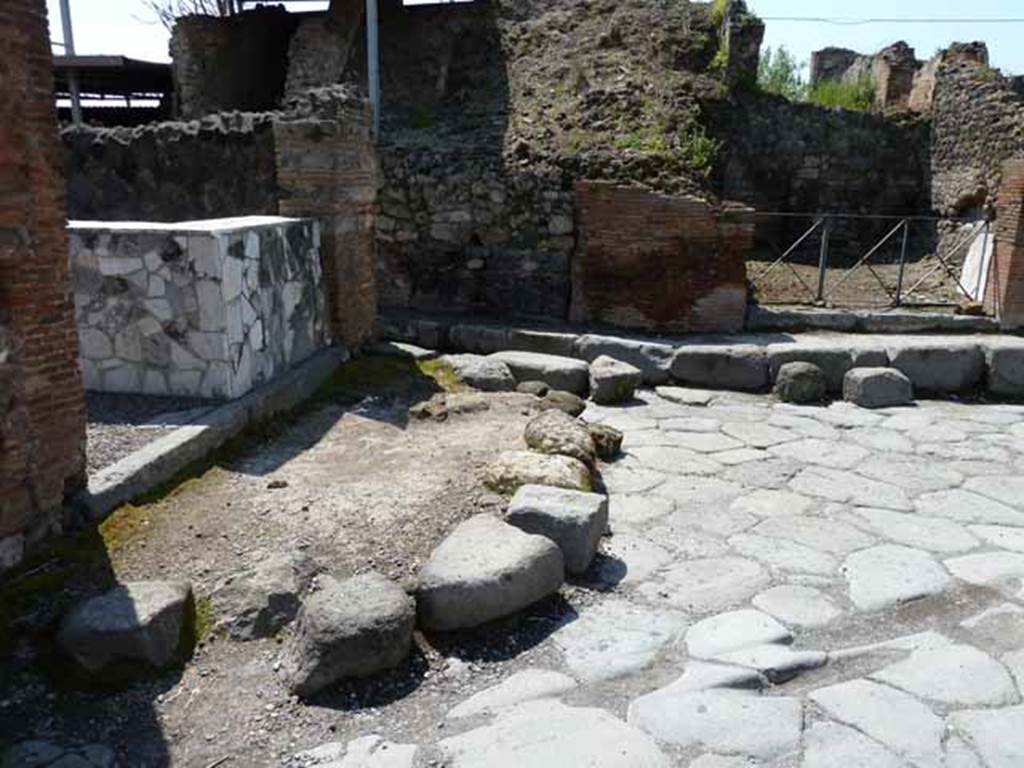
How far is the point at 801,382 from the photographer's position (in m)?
7.36

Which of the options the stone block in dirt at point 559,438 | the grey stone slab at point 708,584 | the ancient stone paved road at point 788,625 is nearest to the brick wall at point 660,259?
the ancient stone paved road at point 788,625

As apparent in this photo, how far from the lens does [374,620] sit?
3088mm

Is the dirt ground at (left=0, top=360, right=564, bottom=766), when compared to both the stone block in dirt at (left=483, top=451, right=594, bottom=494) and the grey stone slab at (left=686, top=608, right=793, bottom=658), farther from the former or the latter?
the grey stone slab at (left=686, top=608, right=793, bottom=658)

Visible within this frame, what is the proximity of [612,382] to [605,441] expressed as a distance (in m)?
1.56

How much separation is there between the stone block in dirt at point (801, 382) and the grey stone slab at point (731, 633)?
4144 mm

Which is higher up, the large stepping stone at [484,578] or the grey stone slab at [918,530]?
the large stepping stone at [484,578]

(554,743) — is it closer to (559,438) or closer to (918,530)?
(559,438)

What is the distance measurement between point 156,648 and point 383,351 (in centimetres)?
461

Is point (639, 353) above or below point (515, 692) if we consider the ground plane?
above

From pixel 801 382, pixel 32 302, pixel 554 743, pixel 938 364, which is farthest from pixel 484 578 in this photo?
pixel 938 364

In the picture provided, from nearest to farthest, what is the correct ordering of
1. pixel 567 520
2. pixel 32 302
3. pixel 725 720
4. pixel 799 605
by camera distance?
pixel 725 720 < pixel 32 302 < pixel 799 605 < pixel 567 520

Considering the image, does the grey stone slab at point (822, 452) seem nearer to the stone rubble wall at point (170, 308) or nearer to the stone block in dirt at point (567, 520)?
the stone block in dirt at point (567, 520)

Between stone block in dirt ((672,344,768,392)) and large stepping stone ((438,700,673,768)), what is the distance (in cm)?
526

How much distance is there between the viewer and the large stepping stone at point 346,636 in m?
3.01
